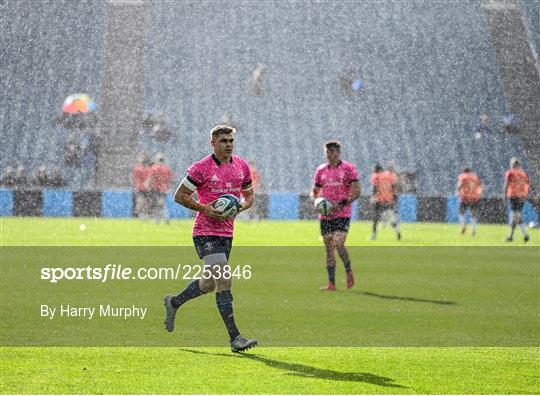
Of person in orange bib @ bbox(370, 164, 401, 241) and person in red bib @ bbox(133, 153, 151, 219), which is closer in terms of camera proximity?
person in orange bib @ bbox(370, 164, 401, 241)

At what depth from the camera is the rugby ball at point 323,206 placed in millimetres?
14711

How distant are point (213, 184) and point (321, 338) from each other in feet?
7.02

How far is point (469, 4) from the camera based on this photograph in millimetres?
56719

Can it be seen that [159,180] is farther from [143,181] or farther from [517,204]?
[517,204]

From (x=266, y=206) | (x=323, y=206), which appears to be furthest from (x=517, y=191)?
(x=266, y=206)

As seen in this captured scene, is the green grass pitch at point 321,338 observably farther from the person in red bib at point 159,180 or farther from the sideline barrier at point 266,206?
the sideline barrier at point 266,206

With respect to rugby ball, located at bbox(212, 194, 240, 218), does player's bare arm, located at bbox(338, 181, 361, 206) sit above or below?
above

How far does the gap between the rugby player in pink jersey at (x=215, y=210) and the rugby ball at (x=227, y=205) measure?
0.17 ft

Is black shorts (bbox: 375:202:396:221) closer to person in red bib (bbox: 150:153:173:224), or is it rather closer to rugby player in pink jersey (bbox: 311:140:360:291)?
person in red bib (bbox: 150:153:173:224)

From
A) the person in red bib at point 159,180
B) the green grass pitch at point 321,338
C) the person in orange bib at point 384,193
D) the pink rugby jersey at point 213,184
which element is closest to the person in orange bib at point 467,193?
the person in orange bib at point 384,193

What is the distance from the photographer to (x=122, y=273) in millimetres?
17422

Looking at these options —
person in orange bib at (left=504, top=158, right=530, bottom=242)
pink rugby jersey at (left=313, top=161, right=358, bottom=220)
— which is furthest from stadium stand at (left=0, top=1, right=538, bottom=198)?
pink rugby jersey at (left=313, top=161, right=358, bottom=220)

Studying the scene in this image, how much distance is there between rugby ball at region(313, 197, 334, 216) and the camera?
14.7 m

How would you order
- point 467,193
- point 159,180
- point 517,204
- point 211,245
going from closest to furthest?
point 211,245, point 517,204, point 467,193, point 159,180
